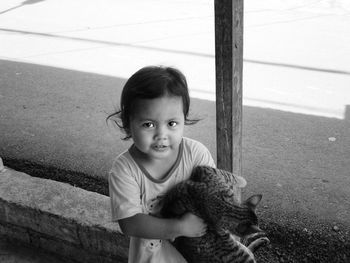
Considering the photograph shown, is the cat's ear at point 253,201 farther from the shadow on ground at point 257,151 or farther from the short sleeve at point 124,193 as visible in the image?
the shadow on ground at point 257,151

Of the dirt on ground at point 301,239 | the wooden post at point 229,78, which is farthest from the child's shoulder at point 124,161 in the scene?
the dirt on ground at point 301,239

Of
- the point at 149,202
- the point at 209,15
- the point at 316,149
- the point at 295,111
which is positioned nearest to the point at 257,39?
the point at 209,15

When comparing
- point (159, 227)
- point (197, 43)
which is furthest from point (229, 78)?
point (197, 43)

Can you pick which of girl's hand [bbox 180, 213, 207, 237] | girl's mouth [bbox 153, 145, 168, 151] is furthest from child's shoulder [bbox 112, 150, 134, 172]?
girl's hand [bbox 180, 213, 207, 237]

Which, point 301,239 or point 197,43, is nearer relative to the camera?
point 301,239

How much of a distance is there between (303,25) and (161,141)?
691 cm

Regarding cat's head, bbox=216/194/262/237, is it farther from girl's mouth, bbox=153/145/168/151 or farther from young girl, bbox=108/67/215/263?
girl's mouth, bbox=153/145/168/151

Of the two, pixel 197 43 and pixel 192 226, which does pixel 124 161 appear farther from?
pixel 197 43

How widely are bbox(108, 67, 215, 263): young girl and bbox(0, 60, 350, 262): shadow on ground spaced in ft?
4.68

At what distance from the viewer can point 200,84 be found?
5.77m

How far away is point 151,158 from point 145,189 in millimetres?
118

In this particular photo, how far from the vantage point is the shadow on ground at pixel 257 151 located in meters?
3.06

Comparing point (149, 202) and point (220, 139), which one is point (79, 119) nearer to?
point (220, 139)

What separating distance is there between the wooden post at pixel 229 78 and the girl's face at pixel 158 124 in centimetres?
53
